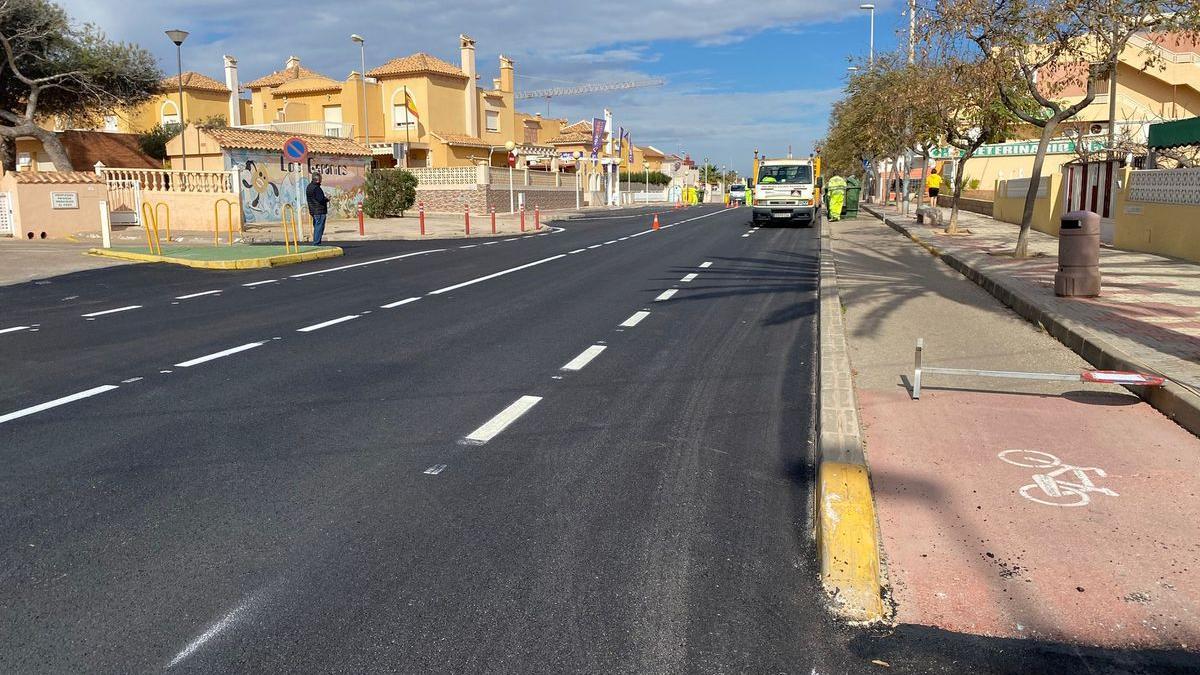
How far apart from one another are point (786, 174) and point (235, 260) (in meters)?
22.9

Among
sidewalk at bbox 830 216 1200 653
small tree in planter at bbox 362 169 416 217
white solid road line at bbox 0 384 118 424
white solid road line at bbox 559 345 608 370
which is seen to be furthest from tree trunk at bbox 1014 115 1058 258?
small tree in planter at bbox 362 169 416 217

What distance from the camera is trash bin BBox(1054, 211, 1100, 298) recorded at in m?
11.3

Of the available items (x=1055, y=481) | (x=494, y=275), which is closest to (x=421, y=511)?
(x=1055, y=481)

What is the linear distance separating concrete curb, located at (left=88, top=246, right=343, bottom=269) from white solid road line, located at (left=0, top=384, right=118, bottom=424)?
11.4 meters

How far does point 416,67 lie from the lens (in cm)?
5759

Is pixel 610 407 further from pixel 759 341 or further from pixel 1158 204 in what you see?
pixel 1158 204

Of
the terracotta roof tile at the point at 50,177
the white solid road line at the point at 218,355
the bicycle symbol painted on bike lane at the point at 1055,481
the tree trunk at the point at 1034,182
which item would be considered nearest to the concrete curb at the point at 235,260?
the terracotta roof tile at the point at 50,177

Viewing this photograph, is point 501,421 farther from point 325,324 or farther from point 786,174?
point 786,174

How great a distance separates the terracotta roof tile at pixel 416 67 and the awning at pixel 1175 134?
152 ft

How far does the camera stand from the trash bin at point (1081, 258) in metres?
11.3

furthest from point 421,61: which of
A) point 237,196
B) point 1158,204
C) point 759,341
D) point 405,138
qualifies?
point 759,341

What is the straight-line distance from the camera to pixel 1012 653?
3.25m

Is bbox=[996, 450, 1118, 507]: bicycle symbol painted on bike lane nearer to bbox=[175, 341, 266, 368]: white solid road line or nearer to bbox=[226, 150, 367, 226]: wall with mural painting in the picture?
bbox=[175, 341, 266, 368]: white solid road line

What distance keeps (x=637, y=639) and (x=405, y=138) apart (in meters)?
58.6
